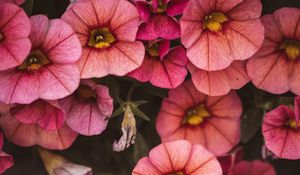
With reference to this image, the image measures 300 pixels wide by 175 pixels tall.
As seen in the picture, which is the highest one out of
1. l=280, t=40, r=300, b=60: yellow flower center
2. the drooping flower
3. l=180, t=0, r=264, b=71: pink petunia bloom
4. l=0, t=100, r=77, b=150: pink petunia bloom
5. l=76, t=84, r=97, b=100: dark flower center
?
l=180, t=0, r=264, b=71: pink petunia bloom

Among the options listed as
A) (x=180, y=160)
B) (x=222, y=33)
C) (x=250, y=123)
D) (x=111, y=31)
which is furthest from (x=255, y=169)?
(x=111, y=31)

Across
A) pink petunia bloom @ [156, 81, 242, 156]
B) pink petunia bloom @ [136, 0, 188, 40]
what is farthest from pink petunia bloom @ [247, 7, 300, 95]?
pink petunia bloom @ [136, 0, 188, 40]

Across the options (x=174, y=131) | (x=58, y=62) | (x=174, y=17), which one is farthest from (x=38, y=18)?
(x=174, y=131)

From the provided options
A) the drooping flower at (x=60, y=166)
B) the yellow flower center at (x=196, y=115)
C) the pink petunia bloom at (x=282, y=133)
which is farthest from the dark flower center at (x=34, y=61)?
the pink petunia bloom at (x=282, y=133)

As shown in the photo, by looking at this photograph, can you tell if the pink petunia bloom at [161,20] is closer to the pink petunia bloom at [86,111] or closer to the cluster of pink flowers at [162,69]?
the cluster of pink flowers at [162,69]

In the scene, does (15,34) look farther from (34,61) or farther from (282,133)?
(282,133)

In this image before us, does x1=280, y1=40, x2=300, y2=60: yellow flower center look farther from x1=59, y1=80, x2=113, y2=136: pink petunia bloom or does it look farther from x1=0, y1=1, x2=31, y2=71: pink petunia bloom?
x1=0, y1=1, x2=31, y2=71: pink petunia bloom

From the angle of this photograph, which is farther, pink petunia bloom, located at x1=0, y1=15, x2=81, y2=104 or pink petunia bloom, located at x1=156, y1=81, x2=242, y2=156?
pink petunia bloom, located at x1=156, y1=81, x2=242, y2=156
